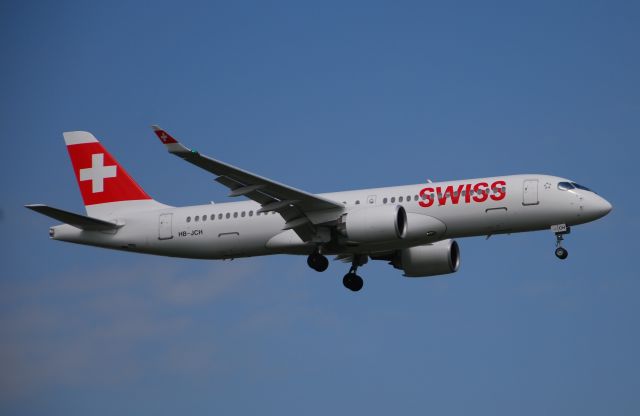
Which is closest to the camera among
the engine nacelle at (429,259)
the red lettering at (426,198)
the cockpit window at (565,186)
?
the cockpit window at (565,186)

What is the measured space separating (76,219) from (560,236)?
1977 centimetres

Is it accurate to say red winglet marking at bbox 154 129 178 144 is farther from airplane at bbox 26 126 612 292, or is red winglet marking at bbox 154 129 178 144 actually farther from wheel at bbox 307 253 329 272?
wheel at bbox 307 253 329 272

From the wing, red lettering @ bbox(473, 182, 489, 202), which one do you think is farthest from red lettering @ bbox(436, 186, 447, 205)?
the wing

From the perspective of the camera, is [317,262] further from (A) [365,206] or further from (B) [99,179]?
(B) [99,179]

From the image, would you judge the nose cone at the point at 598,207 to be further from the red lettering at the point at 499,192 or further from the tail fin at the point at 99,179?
the tail fin at the point at 99,179

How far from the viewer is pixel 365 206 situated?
47125 mm

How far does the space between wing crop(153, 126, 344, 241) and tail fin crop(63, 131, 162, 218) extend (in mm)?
8005

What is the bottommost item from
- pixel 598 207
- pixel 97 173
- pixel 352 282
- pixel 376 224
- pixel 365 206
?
pixel 352 282

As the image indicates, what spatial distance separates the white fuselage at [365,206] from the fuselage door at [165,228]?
42 mm

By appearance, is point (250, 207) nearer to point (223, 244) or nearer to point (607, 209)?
point (223, 244)

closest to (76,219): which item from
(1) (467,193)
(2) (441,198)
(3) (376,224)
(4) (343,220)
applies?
(4) (343,220)

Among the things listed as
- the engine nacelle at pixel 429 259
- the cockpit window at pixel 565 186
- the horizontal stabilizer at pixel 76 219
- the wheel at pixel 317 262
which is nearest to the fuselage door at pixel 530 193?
the cockpit window at pixel 565 186

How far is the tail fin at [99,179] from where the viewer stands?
173 feet

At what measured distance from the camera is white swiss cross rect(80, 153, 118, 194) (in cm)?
5381
